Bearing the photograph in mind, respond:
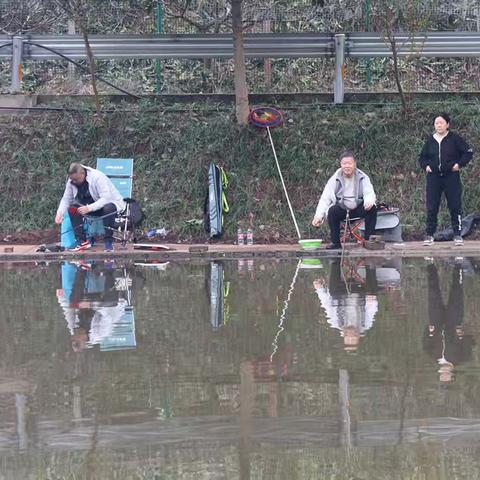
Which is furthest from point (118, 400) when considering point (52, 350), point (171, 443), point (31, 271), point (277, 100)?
point (277, 100)

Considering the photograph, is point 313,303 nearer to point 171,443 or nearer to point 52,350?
point 52,350

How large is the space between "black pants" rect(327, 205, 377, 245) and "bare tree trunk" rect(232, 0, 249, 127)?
3.37 metres

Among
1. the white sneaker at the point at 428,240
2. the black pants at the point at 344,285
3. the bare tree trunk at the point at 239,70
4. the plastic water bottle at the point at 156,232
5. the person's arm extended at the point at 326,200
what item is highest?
the bare tree trunk at the point at 239,70

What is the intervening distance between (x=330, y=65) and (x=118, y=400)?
47.0 feet

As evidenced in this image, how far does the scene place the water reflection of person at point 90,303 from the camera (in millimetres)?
10289

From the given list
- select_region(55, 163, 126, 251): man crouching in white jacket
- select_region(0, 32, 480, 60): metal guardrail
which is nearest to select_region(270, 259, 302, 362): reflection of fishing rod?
select_region(55, 163, 126, 251): man crouching in white jacket

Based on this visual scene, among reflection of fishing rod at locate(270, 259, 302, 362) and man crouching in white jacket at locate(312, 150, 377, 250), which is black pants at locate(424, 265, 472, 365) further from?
man crouching in white jacket at locate(312, 150, 377, 250)

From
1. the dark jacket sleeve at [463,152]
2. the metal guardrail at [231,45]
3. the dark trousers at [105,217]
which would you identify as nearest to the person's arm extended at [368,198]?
the dark jacket sleeve at [463,152]

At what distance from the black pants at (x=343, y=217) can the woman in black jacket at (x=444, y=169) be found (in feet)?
2.77

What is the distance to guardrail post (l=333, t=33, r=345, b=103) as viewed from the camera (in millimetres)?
20094

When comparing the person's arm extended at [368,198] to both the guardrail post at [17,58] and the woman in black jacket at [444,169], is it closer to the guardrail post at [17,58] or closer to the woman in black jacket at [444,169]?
the woman in black jacket at [444,169]

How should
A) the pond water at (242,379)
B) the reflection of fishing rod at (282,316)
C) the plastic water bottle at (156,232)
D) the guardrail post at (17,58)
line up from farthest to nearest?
the guardrail post at (17,58), the plastic water bottle at (156,232), the reflection of fishing rod at (282,316), the pond water at (242,379)

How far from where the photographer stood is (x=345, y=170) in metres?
16.8

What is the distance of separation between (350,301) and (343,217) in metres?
5.08
